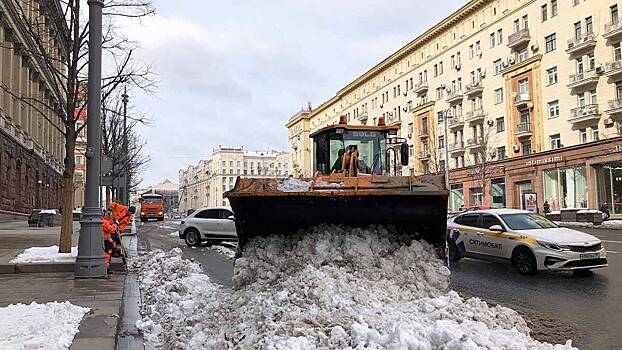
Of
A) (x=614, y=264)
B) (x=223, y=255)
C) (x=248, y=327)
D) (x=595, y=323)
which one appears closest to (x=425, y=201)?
(x=595, y=323)

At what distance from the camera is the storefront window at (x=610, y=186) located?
3612 cm

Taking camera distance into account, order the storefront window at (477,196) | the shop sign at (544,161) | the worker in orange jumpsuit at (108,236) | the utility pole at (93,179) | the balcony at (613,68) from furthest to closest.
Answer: the storefront window at (477,196), the shop sign at (544,161), the balcony at (613,68), the worker in orange jumpsuit at (108,236), the utility pole at (93,179)

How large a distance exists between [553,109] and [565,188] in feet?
21.0

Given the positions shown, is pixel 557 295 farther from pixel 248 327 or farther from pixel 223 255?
pixel 223 255

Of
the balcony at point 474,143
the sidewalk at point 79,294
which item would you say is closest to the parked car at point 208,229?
the sidewalk at point 79,294

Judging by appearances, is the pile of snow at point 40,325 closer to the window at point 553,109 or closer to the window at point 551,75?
the window at point 553,109

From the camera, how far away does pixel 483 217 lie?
12539 mm

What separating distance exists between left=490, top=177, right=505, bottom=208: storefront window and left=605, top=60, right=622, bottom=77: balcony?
44.6 feet

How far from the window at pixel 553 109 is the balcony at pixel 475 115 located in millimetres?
8480

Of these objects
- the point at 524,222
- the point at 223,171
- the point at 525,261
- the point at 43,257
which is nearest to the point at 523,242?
the point at 525,261

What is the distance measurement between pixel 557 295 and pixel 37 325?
295 inches

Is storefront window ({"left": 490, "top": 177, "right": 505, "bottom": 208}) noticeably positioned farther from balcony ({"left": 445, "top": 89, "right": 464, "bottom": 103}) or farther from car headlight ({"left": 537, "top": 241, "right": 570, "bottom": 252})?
car headlight ({"left": 537, "top": 241, "right": 570, "bottom": 252})

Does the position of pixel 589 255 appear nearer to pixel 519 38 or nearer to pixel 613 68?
pixel 613 68

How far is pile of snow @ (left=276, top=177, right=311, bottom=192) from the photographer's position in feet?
24.5
